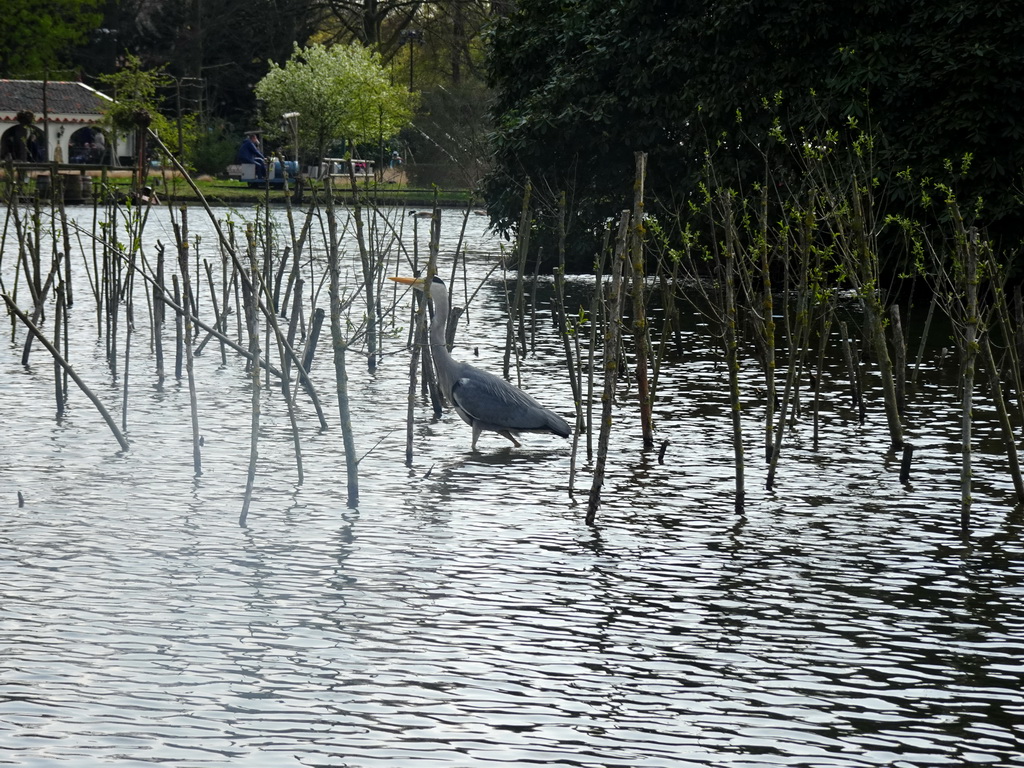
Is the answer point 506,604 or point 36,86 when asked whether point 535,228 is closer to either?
point 506,604

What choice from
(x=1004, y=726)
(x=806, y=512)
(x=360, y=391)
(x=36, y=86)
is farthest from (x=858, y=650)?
(x=36, y=86)

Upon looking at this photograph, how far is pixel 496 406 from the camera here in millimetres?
11297

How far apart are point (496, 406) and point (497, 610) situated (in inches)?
162

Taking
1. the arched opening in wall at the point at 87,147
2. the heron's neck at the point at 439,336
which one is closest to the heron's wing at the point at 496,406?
the heron's neck at the point at 439,336

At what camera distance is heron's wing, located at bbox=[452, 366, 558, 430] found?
11297 millimetres

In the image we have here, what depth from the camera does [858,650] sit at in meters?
6.78

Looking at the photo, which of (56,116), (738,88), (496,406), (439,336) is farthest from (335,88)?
(496,406)

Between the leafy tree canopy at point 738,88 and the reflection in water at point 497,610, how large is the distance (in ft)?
26.0

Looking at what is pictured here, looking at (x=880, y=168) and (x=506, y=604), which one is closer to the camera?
(x=506, y=604)

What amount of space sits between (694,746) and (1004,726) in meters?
1.34

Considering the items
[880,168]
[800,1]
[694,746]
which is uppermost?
[800,1]

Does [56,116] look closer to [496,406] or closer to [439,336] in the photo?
[439,336]

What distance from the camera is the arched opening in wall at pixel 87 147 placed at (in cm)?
6769

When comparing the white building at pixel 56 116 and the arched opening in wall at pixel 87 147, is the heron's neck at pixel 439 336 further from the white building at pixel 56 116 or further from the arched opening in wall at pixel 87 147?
the arched opening in wall at pixel 87 147
